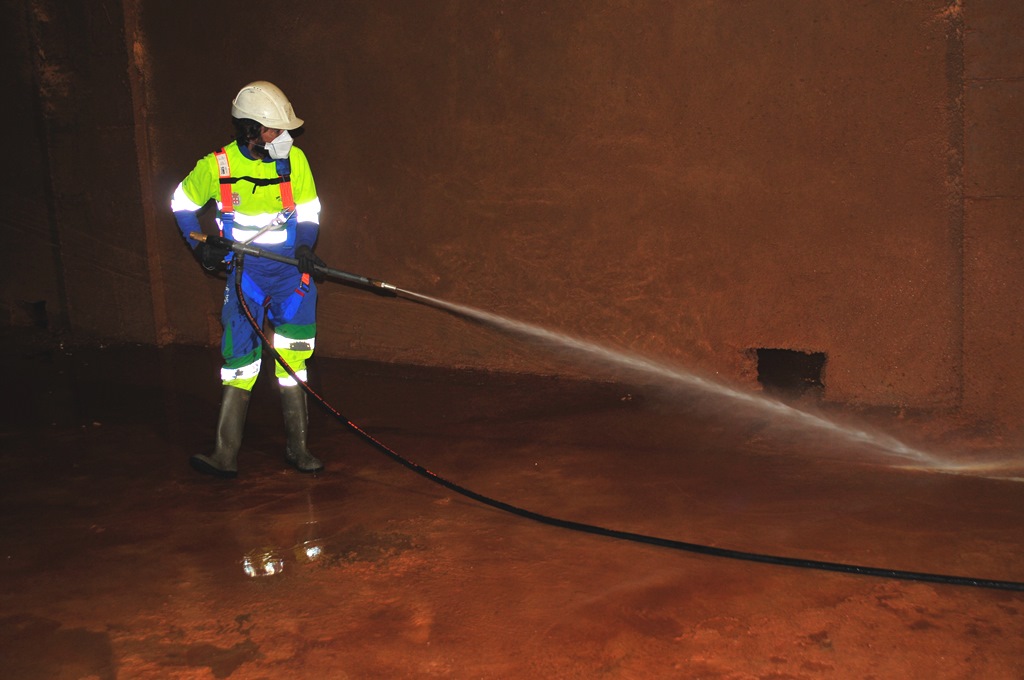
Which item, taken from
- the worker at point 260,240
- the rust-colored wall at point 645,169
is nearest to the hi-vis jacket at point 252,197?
the worker at point 260,240

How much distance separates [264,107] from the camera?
474 centimetres

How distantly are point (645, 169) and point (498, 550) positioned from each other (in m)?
3.09

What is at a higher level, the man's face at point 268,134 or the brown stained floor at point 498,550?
the man's face at point 268,134

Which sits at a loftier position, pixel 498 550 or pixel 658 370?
pixel 658 370

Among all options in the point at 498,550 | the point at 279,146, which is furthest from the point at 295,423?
the point at 498,550

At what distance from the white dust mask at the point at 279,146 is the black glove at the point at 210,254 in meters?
0.57

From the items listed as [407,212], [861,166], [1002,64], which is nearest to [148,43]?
[407,212]

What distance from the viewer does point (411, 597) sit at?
356 cm

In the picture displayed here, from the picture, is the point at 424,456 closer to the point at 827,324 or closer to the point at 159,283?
the point at 827,324

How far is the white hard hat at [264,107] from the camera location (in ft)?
15.6

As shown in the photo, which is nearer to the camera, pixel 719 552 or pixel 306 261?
pixel 719 552

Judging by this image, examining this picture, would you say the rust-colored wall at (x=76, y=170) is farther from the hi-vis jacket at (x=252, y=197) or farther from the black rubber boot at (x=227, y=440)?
the black rubber boot at (x=227, y=440)

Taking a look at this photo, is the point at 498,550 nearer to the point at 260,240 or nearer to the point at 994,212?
the point at 260,240

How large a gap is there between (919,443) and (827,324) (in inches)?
35.9
